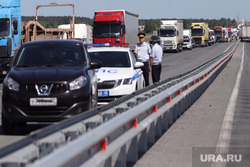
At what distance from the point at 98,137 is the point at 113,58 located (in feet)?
32.3

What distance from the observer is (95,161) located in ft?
17.2

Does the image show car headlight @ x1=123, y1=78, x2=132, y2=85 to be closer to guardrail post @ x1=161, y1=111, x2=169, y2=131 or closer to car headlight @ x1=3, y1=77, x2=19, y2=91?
guardrail post @ x1=161, y1=111, x2=169, y2=131

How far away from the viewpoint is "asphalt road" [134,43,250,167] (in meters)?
7.57

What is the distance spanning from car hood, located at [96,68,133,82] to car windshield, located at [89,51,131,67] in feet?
1.85

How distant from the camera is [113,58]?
15.0 meters

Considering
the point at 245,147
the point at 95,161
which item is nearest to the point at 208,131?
the point at 245,147

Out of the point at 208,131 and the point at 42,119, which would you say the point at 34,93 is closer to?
the point at 42,119

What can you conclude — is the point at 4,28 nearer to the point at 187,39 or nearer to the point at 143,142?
the point at 143,142

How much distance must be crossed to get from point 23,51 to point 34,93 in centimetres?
167

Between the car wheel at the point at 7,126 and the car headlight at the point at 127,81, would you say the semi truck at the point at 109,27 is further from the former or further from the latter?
the car wheel at the point at 7,126

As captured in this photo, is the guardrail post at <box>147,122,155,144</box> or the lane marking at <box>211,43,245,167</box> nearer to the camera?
the lane marking at <box>211,43,245,167</box>

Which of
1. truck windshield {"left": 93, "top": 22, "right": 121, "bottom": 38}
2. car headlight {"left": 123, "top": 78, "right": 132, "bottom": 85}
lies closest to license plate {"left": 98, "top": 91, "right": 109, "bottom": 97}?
car headlight {"left": 123, "top": 78, "right": 132, "bottom": 85}

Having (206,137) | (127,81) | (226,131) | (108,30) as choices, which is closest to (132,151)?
(206,137)

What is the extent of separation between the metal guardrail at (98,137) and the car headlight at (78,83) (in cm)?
118
